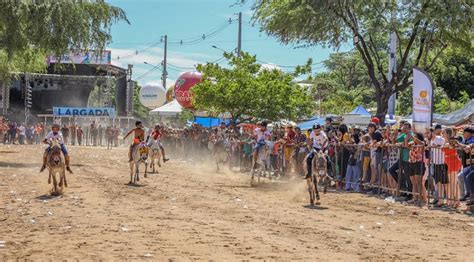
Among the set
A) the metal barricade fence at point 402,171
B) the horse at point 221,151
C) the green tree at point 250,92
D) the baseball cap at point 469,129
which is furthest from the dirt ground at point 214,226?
the green tree at point 250,92

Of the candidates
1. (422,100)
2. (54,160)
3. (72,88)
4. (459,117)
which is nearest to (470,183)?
(422,100)

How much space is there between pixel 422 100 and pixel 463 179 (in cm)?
372

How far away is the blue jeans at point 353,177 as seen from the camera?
70.2 ft

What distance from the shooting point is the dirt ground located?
1045cm

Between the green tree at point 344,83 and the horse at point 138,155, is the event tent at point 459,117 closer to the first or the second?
the horse at point 138,155

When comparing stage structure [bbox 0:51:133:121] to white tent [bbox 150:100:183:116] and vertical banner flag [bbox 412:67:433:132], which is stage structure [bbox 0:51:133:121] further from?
vertical banner flag [bbox 412:67:433:132]

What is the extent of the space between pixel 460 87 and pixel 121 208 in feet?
137

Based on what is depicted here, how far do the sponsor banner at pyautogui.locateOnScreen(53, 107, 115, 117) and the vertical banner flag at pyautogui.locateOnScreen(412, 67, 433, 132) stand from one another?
45682mm

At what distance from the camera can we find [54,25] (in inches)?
1251

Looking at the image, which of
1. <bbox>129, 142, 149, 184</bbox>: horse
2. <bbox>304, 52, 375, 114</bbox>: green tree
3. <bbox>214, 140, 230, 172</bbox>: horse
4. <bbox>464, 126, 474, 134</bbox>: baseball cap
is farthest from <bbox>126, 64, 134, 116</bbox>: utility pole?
<bbox>464, 126, 474, 134</bbox>: baseball cap

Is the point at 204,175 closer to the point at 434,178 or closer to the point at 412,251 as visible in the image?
the point at 434,178

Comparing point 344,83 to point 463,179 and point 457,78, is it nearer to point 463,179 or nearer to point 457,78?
point 457,78

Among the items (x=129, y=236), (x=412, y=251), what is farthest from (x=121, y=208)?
(x=412, y=251)

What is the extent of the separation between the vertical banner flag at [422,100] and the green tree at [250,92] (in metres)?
19.2
